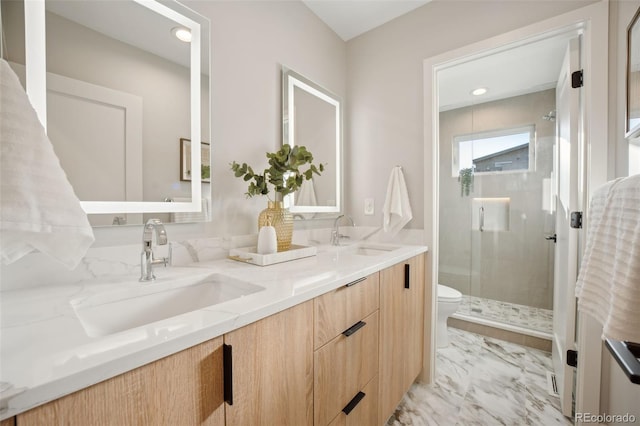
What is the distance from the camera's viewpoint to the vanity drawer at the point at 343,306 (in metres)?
0.87

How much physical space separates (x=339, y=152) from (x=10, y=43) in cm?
169

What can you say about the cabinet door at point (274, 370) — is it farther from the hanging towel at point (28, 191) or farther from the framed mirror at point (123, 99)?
the framed mirror at point (123, 99)

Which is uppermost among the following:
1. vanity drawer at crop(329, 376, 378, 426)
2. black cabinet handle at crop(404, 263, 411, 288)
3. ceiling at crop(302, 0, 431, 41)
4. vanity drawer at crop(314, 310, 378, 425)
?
ceiling at crop(302, 0, 431, 41)

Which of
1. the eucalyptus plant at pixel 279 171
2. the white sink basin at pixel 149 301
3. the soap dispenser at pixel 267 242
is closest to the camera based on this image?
the white sink basin at pixel 149 301

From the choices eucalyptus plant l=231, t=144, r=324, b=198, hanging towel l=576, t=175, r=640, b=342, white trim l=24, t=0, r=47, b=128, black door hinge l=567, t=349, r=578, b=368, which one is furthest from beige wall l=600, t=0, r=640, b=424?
white trim l=24, t=0, r=47, b=128

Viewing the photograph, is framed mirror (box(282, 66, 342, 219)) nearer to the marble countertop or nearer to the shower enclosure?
the marble countertop

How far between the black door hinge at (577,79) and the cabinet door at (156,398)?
202cm

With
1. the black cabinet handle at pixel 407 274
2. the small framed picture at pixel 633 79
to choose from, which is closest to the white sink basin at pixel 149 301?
the black cabinet handle at pixel 407 274

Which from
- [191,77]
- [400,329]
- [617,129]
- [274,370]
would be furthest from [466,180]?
[274,370]

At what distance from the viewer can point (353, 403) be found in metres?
1.05

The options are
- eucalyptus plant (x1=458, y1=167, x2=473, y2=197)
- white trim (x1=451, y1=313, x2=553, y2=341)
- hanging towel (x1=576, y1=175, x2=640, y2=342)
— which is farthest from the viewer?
eucalyptus plant (x1=458, y1=167, x2=473, y2=197)

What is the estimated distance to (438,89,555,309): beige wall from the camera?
251 centimetres

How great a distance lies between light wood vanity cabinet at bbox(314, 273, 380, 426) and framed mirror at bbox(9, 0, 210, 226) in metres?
0.71

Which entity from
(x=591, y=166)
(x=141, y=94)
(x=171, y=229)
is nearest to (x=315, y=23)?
(x=141, y=94)
